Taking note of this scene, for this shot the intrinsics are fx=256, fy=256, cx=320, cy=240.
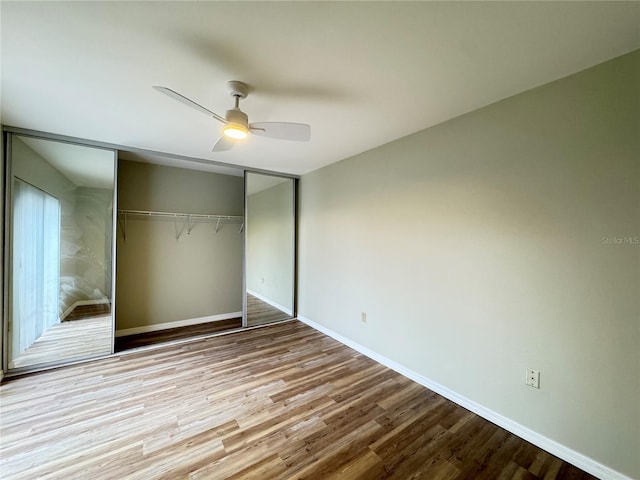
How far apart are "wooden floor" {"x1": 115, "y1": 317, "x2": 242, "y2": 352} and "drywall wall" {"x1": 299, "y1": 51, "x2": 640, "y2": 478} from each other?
235 cm

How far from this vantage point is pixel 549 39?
1340 millimetres

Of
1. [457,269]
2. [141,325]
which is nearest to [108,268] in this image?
[141,325]

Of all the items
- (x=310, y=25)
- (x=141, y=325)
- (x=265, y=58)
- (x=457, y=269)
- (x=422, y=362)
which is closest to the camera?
(x=310, y=25)

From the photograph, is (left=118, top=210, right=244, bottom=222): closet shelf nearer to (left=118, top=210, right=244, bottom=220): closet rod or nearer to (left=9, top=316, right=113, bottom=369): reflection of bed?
(left=118, top=210, right=244, bottom=220): closet rod

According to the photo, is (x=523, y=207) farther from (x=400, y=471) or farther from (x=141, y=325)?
(x=141, y=325)

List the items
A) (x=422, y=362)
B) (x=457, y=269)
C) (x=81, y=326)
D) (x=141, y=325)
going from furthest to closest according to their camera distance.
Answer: (x=141, y=325) → (x=81, y=326) → (x=422, y=362) → (x=457, y=269)

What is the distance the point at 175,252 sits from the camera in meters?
3.87

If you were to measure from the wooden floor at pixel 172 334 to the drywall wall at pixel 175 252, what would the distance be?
0.57 feet

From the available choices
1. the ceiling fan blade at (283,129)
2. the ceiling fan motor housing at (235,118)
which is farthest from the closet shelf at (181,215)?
the ceiling fan motor housing at (235,118)

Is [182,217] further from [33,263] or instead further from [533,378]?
[533,378]

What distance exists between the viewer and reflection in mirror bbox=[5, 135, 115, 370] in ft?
8.24

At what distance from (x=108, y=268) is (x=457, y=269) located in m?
3.66

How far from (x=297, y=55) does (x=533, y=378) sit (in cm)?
258

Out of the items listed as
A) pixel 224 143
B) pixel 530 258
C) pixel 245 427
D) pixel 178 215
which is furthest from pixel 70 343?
pixel 530 258
